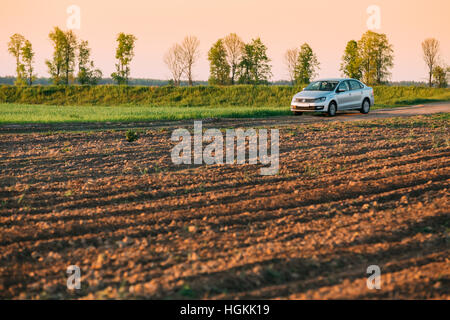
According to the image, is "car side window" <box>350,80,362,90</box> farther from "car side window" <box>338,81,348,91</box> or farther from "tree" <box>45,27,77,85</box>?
"tree" <box>45,27,77,85</box>

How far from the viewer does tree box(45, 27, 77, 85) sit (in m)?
66.4

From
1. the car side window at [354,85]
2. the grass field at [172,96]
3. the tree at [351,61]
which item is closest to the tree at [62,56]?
the grass field at [172,96]

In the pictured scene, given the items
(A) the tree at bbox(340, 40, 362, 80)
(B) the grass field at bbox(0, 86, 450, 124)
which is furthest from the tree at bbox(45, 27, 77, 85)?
(A) the tree at bbox(340, 40, 362, 80)

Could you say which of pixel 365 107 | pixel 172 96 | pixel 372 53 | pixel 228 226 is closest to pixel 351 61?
pixel 372 53

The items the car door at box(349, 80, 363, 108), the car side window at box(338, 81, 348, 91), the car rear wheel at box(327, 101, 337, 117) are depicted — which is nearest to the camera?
the car rear wheel at box(327, 101, 337, 117)

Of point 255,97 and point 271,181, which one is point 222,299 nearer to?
point 271,181

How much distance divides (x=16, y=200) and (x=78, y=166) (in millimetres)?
2943

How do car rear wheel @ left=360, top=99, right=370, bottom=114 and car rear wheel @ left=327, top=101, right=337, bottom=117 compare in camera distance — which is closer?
car rear wheel @ left=327, top=101, right=337, bottom=117

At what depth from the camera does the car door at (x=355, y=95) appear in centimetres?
A: 2273

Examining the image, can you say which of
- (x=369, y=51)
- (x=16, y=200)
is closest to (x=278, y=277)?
(x=16, y=200)

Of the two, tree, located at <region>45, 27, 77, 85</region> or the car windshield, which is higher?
tree, located at <region>45, 27, 77, 85</region>

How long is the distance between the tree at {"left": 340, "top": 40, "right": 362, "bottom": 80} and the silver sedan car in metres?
42.0

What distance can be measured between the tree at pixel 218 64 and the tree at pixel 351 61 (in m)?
16.4

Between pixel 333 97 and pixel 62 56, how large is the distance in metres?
53.4
